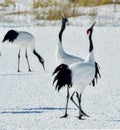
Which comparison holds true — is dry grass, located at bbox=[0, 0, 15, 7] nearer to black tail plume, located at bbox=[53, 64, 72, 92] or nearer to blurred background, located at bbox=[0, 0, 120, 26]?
blurred background, located at bbox=[0, 0, 120, 26]

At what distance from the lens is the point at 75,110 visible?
9.73m

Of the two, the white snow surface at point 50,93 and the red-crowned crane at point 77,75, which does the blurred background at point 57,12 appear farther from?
the red-crowned crane at point 77,75

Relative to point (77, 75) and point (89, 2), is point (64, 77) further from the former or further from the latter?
point (89, 2)

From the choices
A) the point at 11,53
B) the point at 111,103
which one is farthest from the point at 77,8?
the point at 111,103

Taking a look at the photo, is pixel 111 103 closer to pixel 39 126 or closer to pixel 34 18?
pixel 39 126

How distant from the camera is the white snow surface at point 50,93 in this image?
8.74m

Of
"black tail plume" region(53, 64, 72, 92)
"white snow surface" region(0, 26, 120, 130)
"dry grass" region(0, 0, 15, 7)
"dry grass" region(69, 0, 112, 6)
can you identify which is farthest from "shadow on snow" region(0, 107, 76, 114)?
"dry grass" region(0, 0, 15, 7)

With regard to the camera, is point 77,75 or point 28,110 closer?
point 77,75

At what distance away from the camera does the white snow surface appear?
8742 millimetres

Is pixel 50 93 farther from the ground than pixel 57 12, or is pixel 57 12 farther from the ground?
pixel 57 12

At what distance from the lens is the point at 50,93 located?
37.0ft

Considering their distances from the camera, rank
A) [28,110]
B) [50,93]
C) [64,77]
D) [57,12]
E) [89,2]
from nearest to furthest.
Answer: [64,77]
[28,110]
[50,93]
[57,12]
[89,2]

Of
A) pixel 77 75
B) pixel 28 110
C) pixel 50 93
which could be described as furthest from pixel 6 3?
pixel 77 75

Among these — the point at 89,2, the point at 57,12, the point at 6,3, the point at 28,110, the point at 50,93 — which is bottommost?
the point at 28,110
